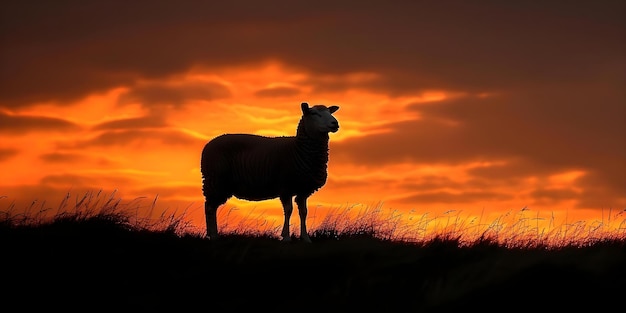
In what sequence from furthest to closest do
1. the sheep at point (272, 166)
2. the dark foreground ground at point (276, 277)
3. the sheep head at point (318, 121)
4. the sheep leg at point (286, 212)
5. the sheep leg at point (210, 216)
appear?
the sheep leg at point (210, 216)
the sheep at point (272, 166)
the sheep head at point (318, 121)
the sheep leg at point (286, 212)
the dark foreground ground at point (276, 277)

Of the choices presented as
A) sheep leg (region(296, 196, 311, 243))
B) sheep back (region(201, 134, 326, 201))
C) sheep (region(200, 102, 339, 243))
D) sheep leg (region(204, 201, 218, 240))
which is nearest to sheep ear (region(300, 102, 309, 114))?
sheep (region(200, 102, 339, 243))

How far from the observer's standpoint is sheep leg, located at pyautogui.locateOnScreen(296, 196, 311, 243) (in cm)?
1736

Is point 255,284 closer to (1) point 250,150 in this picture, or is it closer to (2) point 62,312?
(2) point 62,312

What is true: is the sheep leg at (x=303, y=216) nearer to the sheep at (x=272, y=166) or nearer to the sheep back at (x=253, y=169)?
the sheep at (x=272, y=166)

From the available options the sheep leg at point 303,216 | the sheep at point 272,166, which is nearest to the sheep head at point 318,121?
the sheep at point 272,166

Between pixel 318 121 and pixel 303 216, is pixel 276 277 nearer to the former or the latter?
pixel 303 216

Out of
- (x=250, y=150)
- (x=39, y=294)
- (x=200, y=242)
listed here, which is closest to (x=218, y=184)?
(x=250, y=150)

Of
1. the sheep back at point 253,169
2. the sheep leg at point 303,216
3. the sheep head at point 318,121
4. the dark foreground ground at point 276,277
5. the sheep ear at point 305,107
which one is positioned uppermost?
the sheep ear at point 305,107

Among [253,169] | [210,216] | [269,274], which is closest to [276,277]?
[269,274]

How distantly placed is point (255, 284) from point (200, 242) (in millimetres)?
2662

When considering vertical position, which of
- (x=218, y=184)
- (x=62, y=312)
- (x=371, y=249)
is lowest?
(x=62, y=312)

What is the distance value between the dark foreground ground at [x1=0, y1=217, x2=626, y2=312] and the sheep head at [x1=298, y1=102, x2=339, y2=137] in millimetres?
3687

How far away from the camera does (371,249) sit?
14703mm

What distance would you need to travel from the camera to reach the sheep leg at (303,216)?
17.4 meters
